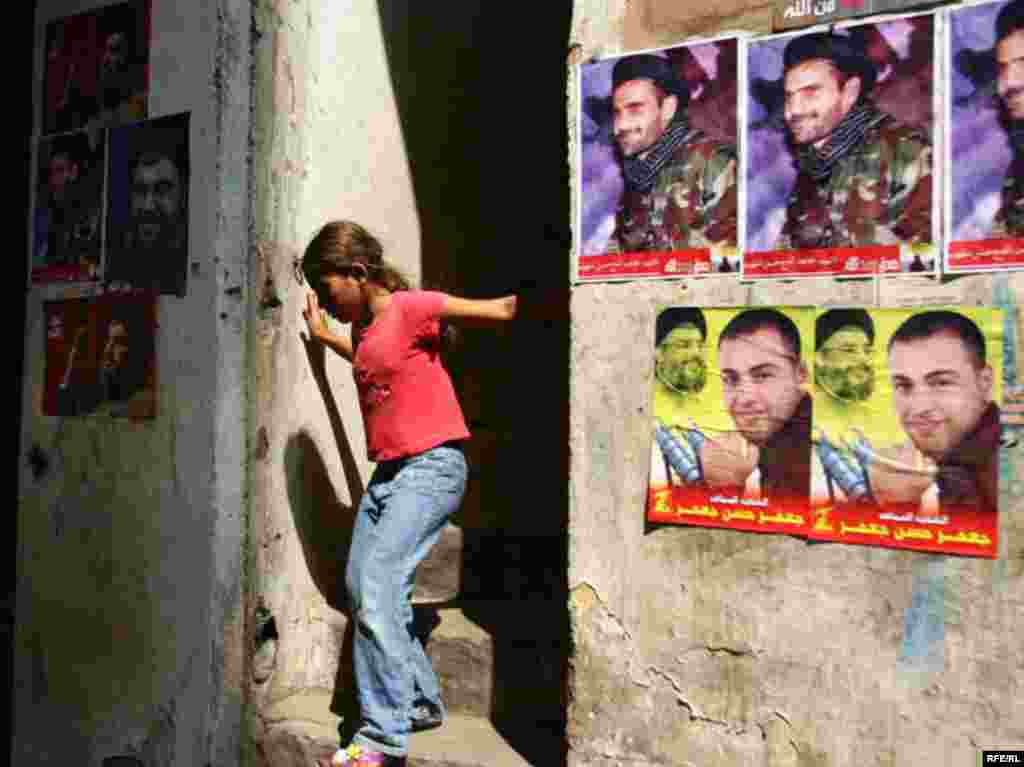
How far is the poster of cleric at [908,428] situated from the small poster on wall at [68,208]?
265 centimetres

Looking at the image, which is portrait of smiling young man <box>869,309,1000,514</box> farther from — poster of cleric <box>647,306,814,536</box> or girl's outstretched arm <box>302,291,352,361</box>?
girl's outstretched arm <box>302,291,352,361</box>

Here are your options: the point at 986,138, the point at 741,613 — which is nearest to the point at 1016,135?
the point at 986,138

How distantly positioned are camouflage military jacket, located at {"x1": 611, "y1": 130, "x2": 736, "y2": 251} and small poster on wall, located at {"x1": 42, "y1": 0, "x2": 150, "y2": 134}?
1924 mm

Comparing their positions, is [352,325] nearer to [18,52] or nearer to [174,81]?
[174,81]

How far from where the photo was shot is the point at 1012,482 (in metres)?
2.25

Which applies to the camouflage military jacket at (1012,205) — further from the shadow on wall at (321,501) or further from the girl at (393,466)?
the shadow on wall at (321,501)

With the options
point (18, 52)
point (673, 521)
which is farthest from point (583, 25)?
point (18, 52)

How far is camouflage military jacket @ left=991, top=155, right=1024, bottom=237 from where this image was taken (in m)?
2.23

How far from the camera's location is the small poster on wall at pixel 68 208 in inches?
150

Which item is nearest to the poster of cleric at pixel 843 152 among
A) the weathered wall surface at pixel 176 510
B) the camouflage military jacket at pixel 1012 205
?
the camouflage military jacket at pixel 1012 205

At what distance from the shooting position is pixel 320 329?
3.55 meters

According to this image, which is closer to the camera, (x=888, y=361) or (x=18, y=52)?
(x=888, y=361)

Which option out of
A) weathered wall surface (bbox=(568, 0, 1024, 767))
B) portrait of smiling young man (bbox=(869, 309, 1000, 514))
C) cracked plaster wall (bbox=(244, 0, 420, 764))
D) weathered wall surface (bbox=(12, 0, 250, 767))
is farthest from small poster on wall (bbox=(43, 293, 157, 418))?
portrait of smiling young man (bbox=(869, 309, 1000, 514))

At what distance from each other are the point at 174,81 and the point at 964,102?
253cm
